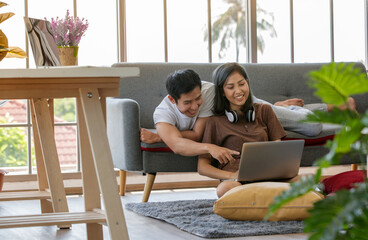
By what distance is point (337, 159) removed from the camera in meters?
0.45

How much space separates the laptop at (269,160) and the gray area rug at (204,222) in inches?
10.4

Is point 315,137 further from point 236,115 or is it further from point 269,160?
point 269,160

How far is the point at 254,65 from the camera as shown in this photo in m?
3.96

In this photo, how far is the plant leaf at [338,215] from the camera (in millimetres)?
405

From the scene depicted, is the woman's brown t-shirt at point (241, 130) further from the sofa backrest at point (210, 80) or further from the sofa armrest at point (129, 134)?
the sofa backrest at point (210, 80)

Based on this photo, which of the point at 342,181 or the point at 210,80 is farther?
the point at 210,80

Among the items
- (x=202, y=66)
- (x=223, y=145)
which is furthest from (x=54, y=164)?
(x=202, y=66)

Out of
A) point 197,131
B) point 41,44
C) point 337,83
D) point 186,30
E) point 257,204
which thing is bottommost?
point 257,204

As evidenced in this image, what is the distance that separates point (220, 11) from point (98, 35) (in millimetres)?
1017

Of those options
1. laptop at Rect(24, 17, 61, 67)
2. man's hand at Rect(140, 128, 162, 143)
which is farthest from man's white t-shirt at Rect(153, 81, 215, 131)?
laptop at Rect(24, 17, 61, 67)

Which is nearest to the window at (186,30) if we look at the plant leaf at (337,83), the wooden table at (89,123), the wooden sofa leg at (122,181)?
the wooden sofa leg at (122,181)

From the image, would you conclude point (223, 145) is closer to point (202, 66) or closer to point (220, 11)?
point (202, 66)

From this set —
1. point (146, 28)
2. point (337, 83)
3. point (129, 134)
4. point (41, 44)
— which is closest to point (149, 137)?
point (129, 134)

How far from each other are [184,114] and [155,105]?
0.58 metres
